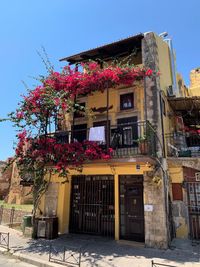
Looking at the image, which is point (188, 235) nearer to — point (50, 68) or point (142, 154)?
point (142, 154)

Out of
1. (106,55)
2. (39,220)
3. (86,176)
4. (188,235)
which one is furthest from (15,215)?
(106,55)

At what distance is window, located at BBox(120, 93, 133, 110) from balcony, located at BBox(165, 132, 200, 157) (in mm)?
2496

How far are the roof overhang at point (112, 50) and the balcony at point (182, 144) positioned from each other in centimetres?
523

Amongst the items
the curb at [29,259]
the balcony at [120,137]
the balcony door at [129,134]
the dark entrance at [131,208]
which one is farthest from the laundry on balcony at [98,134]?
the curb at [29,259]

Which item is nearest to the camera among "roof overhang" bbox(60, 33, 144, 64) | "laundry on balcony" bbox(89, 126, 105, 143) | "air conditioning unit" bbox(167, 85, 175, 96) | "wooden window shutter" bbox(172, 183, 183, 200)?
"laundry on balcony" bbox(89, 126, 105, 143)

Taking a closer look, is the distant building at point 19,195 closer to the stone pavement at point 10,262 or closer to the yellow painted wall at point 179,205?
the stone pavement at point 10,262

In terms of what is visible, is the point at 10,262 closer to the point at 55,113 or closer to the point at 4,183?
the point at 55,113

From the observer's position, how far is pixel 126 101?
35.1 ft

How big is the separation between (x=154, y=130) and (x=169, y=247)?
4539 mm

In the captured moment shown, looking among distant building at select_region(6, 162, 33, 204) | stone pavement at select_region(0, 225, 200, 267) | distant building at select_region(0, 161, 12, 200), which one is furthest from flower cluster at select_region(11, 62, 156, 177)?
distant building at select_region(0, 161, 12, 200)

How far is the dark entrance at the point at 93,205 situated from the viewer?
9695 mm

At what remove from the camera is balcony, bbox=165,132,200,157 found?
1002 centimetres

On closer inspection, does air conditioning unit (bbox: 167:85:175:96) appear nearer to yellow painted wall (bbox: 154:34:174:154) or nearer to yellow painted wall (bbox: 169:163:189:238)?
yellow painted wall (bbox: 154:34:174:154)

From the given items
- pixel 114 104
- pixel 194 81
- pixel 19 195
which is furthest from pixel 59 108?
pixel 19 195
